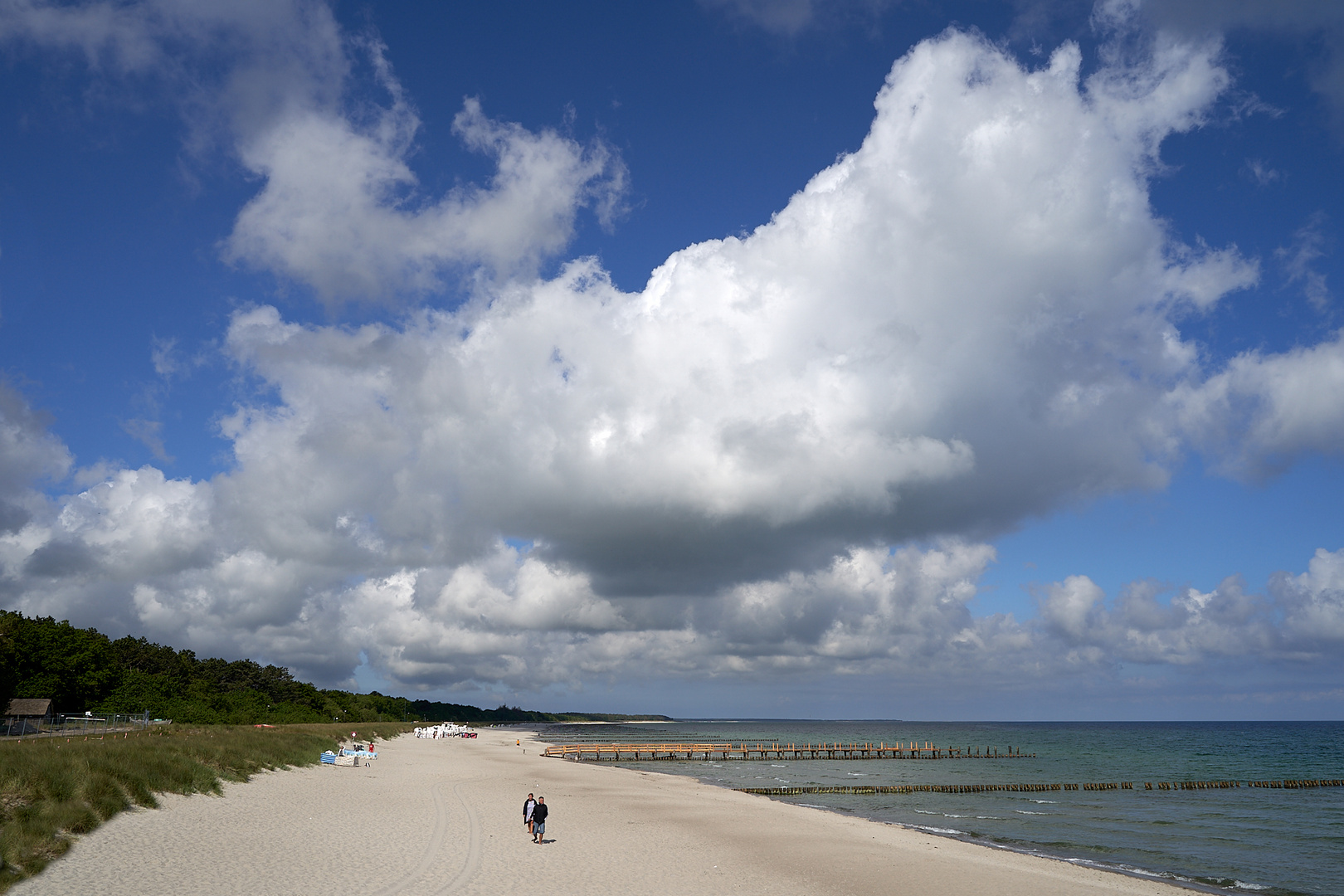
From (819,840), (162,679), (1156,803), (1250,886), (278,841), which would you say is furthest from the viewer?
(162,679)

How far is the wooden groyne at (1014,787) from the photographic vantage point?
5138 centimetres

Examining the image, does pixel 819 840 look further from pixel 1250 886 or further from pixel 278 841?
pixel 278 841

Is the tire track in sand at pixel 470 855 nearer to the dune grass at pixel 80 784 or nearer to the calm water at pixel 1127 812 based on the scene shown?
the dune grass at pixel 80 784

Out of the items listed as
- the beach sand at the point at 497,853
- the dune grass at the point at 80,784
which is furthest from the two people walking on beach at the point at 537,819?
the dune grass at the point at 80,784

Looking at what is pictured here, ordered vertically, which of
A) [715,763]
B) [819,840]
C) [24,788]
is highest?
[24,788]

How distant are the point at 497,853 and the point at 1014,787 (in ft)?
154

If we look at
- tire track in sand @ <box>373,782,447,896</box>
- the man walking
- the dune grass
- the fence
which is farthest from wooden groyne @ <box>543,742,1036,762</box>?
the man walking

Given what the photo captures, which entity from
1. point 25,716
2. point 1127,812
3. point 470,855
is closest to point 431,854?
point 470,855

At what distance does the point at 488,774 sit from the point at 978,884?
38.6m

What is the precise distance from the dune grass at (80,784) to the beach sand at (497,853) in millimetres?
516

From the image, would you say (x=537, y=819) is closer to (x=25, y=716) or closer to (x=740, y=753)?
(x=25, y=716)

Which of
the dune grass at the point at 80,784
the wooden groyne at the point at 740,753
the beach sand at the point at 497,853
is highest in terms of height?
the dune grass at the point at 80,784

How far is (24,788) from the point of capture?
63.6ft

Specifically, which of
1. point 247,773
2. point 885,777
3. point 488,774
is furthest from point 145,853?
point 885,777
